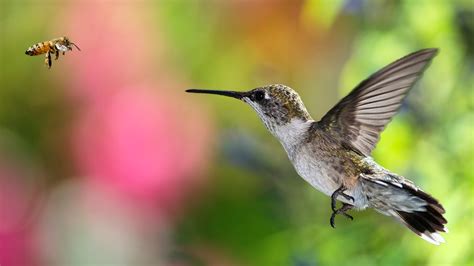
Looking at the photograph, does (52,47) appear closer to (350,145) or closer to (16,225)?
(350,145)

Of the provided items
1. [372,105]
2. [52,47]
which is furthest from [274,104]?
[52,47]

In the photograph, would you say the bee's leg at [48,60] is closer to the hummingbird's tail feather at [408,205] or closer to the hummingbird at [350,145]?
the hummingbird at [350,145]

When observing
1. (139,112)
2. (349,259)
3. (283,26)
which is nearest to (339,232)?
(349,259)

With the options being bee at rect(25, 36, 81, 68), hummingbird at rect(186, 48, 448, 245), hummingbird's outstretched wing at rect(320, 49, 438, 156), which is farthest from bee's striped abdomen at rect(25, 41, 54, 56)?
hummingbird's outstretched wing at rect(320, 49, 438, 156)

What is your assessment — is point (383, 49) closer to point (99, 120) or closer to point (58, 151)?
point (99, 120)

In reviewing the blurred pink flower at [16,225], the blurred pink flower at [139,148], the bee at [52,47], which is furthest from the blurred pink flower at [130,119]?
the bee at [52,47]
